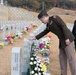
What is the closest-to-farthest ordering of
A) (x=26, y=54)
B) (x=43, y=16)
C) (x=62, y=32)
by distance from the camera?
1. (x=43, y=16)
2. (x=62, y=32)
3. (x=26, y=54)

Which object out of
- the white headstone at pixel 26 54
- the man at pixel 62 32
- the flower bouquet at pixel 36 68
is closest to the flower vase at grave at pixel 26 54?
the white headstone at pixel 26 54

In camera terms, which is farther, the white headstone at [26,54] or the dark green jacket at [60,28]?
the white headstone at [26,54]

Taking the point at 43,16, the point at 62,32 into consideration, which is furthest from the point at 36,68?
the point at 43,16

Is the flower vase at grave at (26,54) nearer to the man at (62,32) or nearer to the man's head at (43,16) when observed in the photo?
the man at (62,32)

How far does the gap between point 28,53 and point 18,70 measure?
76 cm

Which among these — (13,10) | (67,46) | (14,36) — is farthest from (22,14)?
(67,46)

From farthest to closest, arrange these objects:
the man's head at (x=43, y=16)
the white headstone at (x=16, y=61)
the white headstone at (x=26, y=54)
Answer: the white headstone at (x=26, y=54) < the white headstone at (x=16, y=61) < the man's head at (x=43, y=16)

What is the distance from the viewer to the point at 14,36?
12.3 meters

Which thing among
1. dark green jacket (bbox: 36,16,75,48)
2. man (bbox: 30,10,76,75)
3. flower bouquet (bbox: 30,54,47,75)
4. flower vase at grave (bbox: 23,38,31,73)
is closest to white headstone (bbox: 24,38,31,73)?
flower vase at grave (bbox: 23,38,31,73)

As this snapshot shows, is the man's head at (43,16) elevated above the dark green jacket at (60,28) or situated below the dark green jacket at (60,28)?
above

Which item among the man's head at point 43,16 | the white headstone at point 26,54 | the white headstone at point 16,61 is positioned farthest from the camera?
the white headstone at point 26,54

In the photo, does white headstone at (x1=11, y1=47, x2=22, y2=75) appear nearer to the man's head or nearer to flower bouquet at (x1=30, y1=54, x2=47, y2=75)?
flower bouquet at (x1=30, y1=54, x2=47, y2=75)

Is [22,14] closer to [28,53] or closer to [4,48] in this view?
[4,48]

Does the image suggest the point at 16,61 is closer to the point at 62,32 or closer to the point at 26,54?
the point at 26,54
